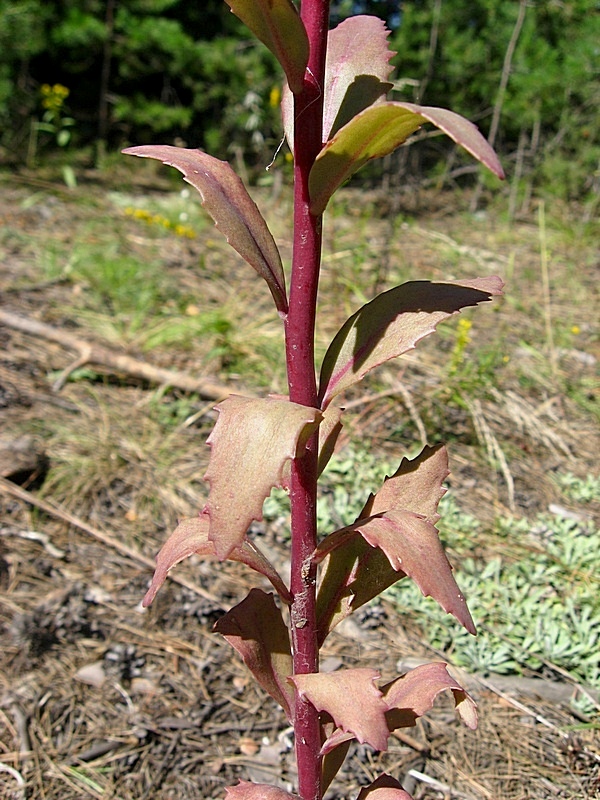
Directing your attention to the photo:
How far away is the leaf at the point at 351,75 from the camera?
3.13 ft

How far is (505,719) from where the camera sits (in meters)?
1.65

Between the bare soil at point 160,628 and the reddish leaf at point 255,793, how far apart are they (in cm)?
49

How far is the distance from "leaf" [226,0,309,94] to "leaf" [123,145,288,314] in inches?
5.7

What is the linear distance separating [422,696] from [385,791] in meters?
0.18

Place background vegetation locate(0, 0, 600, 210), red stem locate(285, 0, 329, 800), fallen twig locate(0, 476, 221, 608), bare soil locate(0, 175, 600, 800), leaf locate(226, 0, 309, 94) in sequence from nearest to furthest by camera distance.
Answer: leaf locate(226, 0, 309, 94) → red stem locate(285, 0, 329, 800) → bare soil locate(0, 175, 600, 800) → fallen twig locate(0, 476, 221, 608) → background vegetation locate(0, 0, 600, 210)

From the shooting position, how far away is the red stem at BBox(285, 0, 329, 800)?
0.86 metres

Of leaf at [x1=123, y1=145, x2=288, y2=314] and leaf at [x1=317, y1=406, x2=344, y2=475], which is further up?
leaf at [x1=123, y1=145, x2=288, y2=314]

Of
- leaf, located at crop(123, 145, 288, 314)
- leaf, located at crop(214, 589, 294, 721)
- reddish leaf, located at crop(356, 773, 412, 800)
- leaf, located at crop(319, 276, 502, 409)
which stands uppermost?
leaf, located at crop(123, 145, 288, 314)

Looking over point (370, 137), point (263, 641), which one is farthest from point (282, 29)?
point (263, 641)

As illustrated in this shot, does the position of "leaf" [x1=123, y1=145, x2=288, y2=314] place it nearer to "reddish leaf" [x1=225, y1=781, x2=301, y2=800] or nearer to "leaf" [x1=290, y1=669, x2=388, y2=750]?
"leaf" [x1=290, y1=669, x2=388, y2=750]

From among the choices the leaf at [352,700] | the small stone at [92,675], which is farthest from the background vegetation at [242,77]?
the leaf at [352,700]

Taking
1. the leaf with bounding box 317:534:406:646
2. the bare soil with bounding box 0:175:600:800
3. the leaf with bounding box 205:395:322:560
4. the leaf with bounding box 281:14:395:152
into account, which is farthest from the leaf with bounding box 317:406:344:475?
the bare soil with bounding box 0:175:600:800

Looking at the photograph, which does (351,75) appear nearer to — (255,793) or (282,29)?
(282,29)

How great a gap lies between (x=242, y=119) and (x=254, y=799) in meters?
5.11
